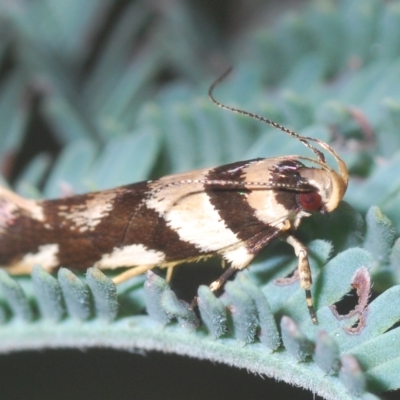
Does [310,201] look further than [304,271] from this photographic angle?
Yes

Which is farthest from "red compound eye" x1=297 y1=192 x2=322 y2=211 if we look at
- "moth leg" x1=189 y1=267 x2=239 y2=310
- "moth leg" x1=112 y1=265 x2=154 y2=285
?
"moth leg" x1=112 y1=265 x2=154 y2=285

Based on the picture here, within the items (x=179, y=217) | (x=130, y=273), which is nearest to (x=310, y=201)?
(x=179, y=217)

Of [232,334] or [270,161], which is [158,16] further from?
[232,334]

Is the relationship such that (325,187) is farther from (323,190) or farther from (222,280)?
(222,280)

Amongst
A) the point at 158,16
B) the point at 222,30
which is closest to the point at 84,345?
the point at 158,16

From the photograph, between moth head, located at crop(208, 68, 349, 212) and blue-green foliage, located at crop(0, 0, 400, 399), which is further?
moth head, located at crop(208, 68, 349, 212)

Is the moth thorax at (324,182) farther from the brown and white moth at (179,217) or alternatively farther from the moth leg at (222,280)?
the moth leg at (222,280)

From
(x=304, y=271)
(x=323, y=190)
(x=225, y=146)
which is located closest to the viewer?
(x=304, y=271)

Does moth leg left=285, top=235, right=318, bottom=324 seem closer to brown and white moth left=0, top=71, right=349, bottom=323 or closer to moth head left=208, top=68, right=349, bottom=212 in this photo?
brown and white moth left=0, top=71, right=349, bottom=323
